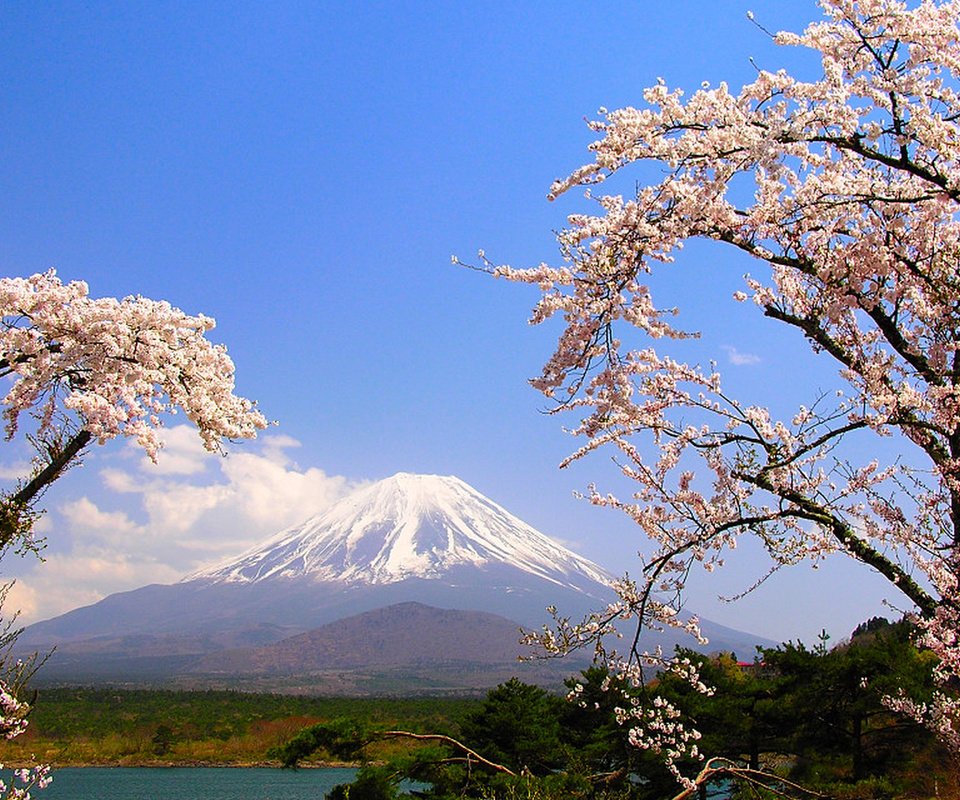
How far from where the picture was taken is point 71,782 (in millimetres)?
32000

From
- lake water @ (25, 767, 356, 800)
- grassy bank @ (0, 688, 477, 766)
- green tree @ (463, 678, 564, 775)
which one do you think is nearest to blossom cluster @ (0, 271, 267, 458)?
green tree @ (463, 678, 564, 775)

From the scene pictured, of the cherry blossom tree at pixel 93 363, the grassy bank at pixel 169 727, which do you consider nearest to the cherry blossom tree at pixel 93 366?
the cherry blossom tree at pixel 93 363

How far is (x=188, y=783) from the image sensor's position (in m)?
31.8

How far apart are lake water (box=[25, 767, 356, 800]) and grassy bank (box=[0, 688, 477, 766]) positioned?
1899 millimetres

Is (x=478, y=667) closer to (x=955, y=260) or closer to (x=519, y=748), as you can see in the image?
(x=519, y=748)

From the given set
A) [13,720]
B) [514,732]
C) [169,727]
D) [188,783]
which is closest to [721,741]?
[514,732]

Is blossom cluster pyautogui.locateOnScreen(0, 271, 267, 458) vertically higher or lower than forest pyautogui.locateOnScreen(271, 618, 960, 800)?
higher

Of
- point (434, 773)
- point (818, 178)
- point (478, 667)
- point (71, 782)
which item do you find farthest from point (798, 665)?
point (478, 667)

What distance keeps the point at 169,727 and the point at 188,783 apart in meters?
14.3

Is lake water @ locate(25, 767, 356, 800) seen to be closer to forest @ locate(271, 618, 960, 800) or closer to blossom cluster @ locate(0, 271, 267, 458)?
forest @ locate(271, 618, 960, 800)

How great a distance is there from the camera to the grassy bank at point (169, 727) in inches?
1608

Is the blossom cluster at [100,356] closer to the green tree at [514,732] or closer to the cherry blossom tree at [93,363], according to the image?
the cherry blossom tree at [93,363]

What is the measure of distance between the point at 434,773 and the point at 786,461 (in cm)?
638

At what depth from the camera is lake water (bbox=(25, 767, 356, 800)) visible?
2708 centimetres
